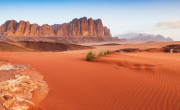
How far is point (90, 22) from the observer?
144875mm

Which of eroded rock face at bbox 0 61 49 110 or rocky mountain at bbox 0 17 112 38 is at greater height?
rocky mountain at bbox 0 17 112 38

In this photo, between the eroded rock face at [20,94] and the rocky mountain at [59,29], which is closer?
the eroded rock face at [20,94]

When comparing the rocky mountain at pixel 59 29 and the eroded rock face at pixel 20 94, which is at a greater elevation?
the rocky mountain at pixel 59 29

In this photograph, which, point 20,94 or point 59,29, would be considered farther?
point 59,29

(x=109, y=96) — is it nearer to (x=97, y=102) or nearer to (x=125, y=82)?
(x=97, y=102)

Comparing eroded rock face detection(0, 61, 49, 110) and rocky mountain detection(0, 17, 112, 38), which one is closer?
eroded rock face detection(0, 61, 49, 110)

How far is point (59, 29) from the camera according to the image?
13988cm

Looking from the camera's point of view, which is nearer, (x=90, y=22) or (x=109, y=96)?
(x=109, y=96)

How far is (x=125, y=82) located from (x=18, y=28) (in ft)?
453

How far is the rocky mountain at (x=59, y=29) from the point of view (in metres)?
122

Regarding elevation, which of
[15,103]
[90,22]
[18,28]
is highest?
[90,22]

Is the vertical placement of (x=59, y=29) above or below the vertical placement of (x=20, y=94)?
above

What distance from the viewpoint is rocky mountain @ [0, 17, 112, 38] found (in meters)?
122

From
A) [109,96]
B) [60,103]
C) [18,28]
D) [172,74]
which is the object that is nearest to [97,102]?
[109,96]
